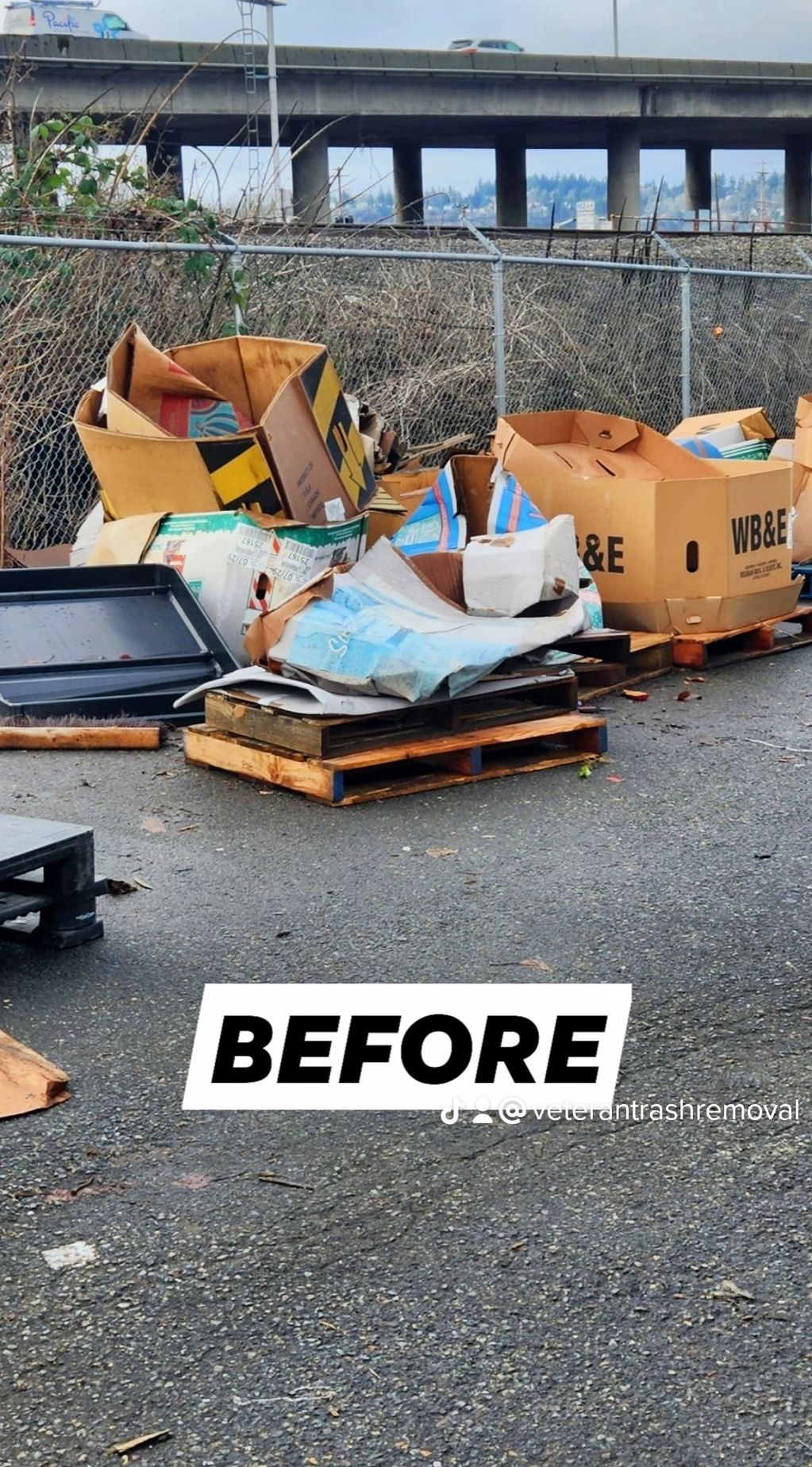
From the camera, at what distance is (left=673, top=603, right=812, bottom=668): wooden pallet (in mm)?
7633

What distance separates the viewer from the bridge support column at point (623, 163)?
50531mm

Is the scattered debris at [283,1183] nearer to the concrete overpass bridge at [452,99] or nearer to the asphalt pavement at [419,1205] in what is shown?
the asphalt pavement at [419,1205]

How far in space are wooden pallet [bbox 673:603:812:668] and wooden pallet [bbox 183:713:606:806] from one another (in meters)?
1.74

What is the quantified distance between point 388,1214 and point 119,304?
750cm

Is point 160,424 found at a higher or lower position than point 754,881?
higher

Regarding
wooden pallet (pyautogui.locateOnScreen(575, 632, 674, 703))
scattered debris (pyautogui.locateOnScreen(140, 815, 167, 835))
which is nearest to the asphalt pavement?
scattered debris (pyautogui.locateOnScreen(140, 815, 167, 835))

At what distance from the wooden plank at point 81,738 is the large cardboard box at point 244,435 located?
1.42m

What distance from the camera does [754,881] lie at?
4531 millimetres

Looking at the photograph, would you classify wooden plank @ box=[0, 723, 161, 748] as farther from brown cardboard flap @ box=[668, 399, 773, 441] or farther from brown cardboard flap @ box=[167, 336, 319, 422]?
brown cardboard flap @ box=[668, 399, 773, 441]

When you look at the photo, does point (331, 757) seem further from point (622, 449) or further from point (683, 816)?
point (622, 449)

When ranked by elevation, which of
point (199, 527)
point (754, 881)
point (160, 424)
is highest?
point (160, 424)

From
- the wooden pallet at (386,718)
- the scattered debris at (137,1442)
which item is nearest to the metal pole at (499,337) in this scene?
the wooden pallet at (386,718)

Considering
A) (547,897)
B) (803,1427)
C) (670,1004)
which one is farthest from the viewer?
(547,897)

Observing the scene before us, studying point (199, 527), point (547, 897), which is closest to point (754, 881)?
point (547, 897)
